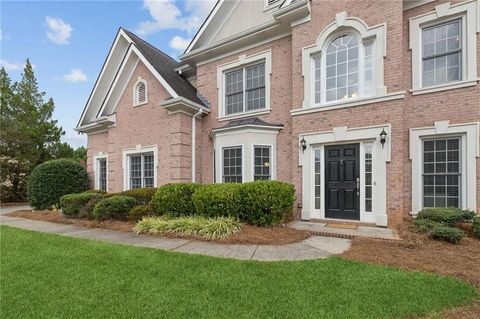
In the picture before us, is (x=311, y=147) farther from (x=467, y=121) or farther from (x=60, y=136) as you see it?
(x=60, y=136)

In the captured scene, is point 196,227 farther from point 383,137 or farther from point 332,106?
point 383,137

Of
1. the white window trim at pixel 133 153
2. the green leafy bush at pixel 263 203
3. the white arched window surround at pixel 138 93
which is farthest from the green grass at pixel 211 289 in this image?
the white arched window surround at pixel 138 93

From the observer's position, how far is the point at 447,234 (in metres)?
5.78

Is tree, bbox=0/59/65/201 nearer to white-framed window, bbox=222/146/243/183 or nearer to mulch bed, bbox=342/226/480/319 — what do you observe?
white-framed window, bbox=222/146/243/183

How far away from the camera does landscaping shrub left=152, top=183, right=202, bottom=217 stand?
8086 mm

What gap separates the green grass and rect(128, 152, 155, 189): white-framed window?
6721mm

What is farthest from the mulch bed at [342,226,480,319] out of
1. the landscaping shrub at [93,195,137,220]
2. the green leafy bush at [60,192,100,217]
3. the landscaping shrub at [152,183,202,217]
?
the green leafy bush at [60,192,100,217]


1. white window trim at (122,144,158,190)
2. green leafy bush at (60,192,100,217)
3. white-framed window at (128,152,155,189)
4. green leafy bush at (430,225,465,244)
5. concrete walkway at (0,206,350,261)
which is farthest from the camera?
white-framed window at (128,152,155,189)

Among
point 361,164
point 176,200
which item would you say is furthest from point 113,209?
point 361,164

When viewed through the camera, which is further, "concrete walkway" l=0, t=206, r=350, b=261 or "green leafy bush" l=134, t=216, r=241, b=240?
"green leafy bush" l=134, t=216, r=241, b=240

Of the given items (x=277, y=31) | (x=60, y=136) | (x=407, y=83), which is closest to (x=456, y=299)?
(x=407, y=83)

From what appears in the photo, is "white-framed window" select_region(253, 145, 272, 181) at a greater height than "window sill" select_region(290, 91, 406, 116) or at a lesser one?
lesser

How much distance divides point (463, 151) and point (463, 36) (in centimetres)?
323

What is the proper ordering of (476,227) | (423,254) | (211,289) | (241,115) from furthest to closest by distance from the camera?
(241,115) → (476,227) → (423,254) → (211,289)
